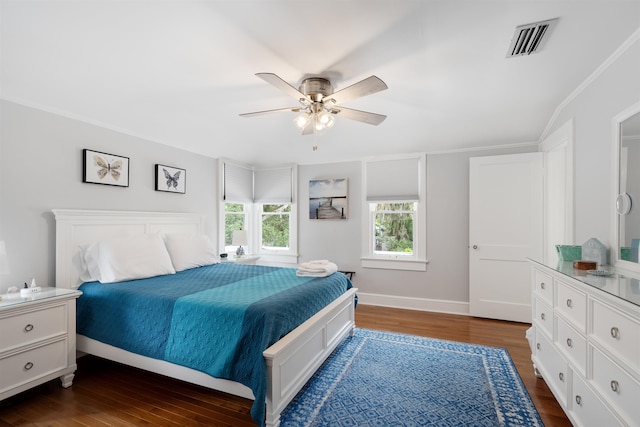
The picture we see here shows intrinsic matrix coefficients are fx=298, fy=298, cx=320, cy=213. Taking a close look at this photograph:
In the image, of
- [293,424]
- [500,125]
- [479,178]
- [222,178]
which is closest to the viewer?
[293,424]

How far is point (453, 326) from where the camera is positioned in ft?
12.0

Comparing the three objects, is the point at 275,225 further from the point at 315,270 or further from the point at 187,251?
the point at 315,270

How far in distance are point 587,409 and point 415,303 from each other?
9.01 ft

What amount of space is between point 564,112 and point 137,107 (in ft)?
13.9

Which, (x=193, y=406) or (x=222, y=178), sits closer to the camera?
(x=193, y=406)

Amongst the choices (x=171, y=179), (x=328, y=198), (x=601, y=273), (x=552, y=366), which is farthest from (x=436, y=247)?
(x=171, y=179)

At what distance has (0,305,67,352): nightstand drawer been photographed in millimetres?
2021

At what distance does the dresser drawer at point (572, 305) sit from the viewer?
1.64m

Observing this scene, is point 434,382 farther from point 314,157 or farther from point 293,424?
point 314,157

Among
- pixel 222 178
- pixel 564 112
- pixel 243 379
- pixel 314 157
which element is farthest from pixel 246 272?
pixel 564 112

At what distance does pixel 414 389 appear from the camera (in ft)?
7.52

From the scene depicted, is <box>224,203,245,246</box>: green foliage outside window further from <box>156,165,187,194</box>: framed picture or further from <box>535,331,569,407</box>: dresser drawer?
<box>535,331,569,407</box>: dresser drawer

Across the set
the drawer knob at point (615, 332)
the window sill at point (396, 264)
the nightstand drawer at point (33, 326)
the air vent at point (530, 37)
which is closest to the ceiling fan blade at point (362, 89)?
the air vent at point (530, 37)

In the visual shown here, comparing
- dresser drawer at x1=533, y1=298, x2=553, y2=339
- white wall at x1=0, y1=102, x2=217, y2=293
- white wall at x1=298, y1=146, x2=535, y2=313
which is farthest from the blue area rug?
white wall at x1=0, y1=102, x2=217, y2=293
